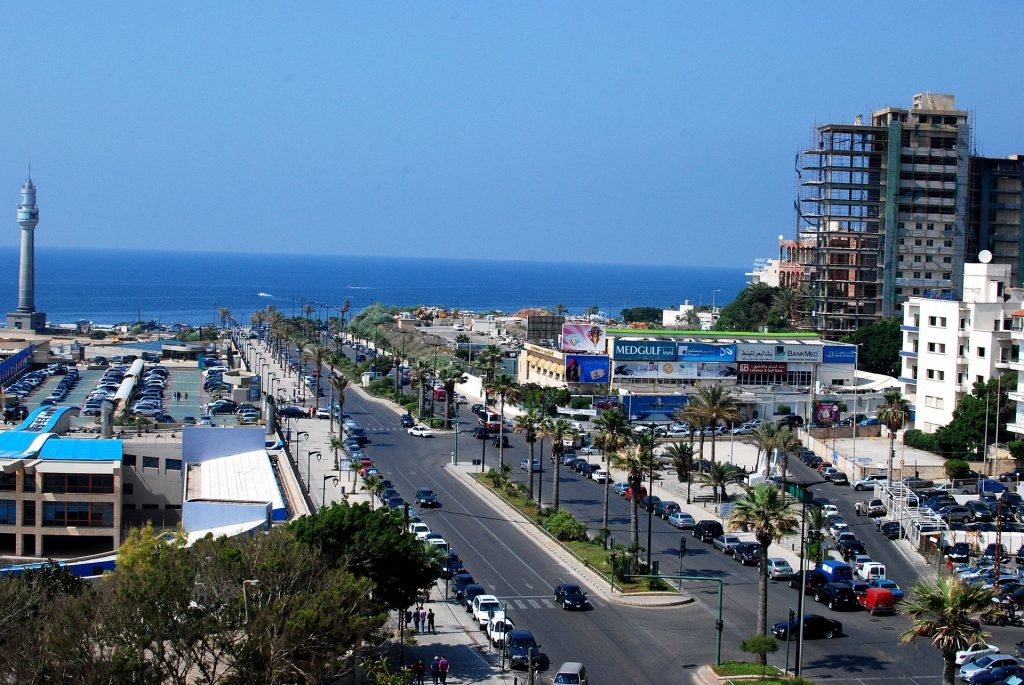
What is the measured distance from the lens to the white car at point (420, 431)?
93250mm

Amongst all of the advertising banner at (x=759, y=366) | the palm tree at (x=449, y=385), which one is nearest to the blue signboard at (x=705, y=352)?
the advertising banner at (x=759, y=366)

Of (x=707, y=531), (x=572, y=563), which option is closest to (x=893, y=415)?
(x=707, y=531)

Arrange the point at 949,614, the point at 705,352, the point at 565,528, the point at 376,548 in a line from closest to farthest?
the point at 949,614
the point at 376,548
the point at 565,528
the point at 705,352

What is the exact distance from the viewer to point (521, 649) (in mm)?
42125

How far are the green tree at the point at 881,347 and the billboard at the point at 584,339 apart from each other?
30568mm

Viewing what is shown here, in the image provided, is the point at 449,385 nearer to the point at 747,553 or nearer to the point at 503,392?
the point at 503,392

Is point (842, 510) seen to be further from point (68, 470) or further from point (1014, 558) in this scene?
point (68, 470)

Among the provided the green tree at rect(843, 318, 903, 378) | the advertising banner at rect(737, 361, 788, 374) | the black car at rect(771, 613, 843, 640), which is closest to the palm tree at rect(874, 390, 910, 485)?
the black car at rect(771, 613, 843, 640)

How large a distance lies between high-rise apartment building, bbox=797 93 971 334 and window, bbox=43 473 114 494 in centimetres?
9175

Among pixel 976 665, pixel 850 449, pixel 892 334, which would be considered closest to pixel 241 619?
pixel 976 665

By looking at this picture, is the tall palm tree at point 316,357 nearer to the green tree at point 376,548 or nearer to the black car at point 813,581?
the green tree at point 376,548

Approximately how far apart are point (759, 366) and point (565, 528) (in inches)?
2051

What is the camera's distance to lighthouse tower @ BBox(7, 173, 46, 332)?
171m

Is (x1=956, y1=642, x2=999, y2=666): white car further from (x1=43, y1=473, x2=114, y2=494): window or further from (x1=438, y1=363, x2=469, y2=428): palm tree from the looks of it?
(x1=438, y1=363, x2=469, y2=428): palm tree
